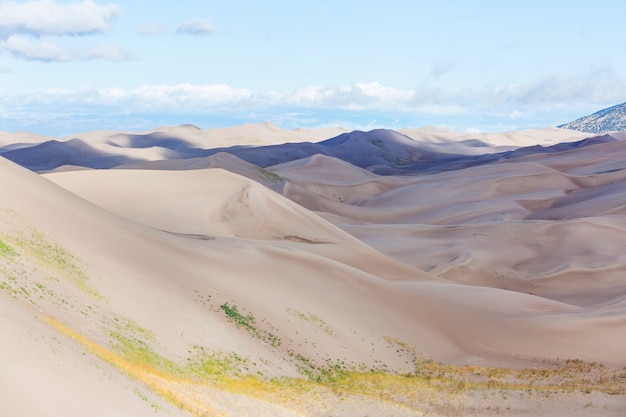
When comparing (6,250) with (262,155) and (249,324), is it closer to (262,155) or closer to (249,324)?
(249,324)

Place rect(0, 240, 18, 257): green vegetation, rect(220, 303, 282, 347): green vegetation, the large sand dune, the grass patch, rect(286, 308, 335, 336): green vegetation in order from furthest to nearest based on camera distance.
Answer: rect(286, 308, 335, 336): green vegetation < rect(220, 303, 282, 347): green vegetation < rect(0, 240, 18, 257): green vegetation < the grass patch < the large sand dune

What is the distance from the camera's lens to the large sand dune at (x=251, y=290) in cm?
1694

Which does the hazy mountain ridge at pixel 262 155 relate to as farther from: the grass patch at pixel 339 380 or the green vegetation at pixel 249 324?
the green vegetation at pixel 249 324

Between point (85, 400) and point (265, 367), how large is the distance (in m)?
12.1

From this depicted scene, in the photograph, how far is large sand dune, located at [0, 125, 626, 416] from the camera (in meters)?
16.9

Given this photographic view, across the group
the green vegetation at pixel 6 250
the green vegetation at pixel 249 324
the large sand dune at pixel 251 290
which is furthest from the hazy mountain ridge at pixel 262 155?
the green vegetation at pixel 6 250

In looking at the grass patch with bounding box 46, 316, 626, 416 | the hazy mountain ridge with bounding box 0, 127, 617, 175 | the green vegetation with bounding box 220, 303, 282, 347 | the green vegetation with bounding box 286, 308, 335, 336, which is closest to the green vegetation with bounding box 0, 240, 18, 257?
the grass patch with bounding box 46, 316, 626, 416

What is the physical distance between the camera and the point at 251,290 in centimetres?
3125

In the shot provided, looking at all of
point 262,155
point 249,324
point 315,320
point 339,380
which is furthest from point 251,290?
point 262,155

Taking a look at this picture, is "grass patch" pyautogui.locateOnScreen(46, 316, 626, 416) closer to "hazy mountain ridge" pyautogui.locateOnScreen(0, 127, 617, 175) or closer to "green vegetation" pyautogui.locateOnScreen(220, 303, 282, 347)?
"green vegetation" pyautogui.locateOnScreen(220, 303, 282, 347)

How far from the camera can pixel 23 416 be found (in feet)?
34.7

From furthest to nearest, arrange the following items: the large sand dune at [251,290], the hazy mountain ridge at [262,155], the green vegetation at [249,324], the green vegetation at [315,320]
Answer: the hazy mountain ridge at [262,155], the green vegetation at [315,320], the green vegetation at [249,324], the large sand dune at [251,290]

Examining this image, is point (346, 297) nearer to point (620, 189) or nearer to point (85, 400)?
point (85, 400)

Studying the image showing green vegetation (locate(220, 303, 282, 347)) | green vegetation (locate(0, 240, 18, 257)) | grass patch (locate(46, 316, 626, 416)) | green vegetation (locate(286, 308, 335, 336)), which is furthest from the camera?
green vegetation (locate(286, 308, 335, 336))
